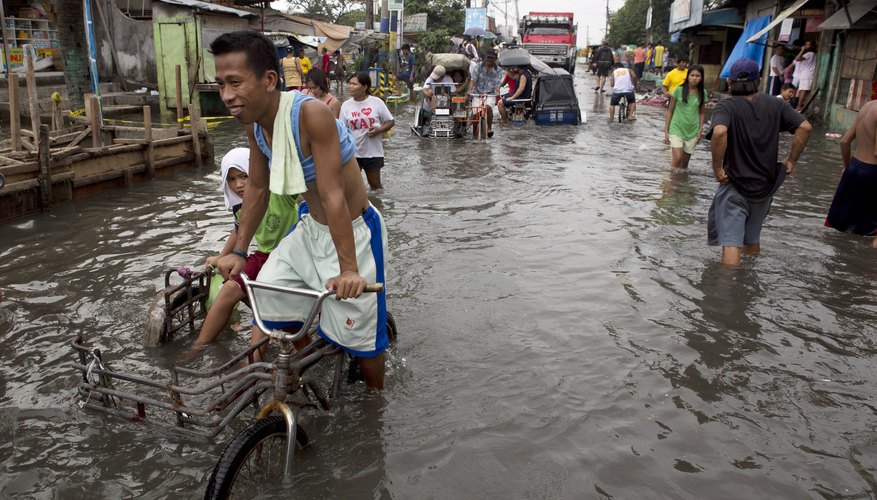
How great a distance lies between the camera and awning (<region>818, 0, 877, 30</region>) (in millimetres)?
13195

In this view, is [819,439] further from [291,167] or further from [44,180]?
[44,180]

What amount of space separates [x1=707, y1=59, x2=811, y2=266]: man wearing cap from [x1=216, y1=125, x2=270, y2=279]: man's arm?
12.0ft

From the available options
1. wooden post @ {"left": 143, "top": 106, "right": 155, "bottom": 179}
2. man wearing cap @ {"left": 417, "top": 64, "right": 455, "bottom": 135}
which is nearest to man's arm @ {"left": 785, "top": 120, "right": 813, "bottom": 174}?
wooden post @ {"left": 143, "top": 106, "right": 155, "bottom": 179}

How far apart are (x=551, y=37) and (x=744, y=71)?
30010 mm

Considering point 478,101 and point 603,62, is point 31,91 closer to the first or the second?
point 478,101

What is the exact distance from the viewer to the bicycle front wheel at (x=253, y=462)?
2611mm

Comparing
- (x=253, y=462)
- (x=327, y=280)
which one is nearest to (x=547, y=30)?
(x=327, y=280)

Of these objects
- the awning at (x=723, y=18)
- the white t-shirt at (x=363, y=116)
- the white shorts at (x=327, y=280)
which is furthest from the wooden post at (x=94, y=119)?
the awning at (x=723, y=18)

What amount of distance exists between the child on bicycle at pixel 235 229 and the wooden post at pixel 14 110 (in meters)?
4.73

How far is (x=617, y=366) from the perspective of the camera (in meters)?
4.40

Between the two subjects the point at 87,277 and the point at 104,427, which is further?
the point at 87,277

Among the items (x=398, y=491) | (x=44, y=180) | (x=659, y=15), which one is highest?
(x=659, y=15)

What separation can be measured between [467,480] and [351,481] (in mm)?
540

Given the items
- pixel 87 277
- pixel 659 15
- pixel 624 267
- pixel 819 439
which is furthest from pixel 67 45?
pixel 659 15
